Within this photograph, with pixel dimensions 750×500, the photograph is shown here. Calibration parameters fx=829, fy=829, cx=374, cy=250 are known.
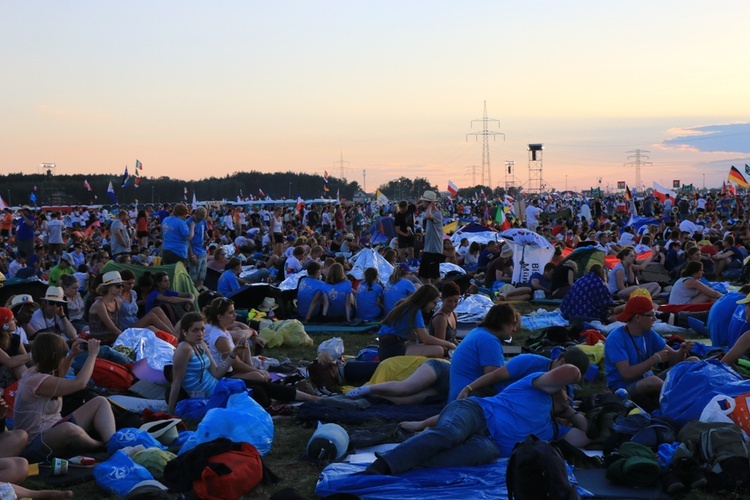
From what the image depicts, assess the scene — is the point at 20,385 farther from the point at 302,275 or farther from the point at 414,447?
the point at 302,275

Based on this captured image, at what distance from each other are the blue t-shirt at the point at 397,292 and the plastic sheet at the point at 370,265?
2309 millimetres

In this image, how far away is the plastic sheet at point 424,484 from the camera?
4.57 metres

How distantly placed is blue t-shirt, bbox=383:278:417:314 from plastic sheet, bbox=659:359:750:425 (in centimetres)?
491

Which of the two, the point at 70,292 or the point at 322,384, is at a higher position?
the point at 70,292

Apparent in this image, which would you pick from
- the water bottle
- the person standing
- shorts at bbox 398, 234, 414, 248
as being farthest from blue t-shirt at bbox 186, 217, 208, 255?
the water bottle

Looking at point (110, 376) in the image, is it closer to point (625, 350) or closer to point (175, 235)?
point (625, 350)

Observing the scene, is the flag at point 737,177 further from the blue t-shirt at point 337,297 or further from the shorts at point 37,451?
the shorts at point 37,451

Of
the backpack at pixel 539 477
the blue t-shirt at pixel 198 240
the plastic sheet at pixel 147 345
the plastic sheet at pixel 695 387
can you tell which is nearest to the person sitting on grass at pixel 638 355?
the plastic sheet at pixel 695 387

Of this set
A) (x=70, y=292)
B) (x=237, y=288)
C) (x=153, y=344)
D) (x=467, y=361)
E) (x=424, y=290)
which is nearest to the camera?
(x=467, y=361)

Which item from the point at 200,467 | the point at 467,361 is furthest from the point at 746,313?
the point at 200,467

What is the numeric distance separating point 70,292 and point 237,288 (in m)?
2.97

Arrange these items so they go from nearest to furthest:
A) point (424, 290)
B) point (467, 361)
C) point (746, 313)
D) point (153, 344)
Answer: point (467, 361) < point (746, 313) < point (424, 290) < point (153, 344)

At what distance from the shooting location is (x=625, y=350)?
6.09m

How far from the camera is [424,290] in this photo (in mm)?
7137
